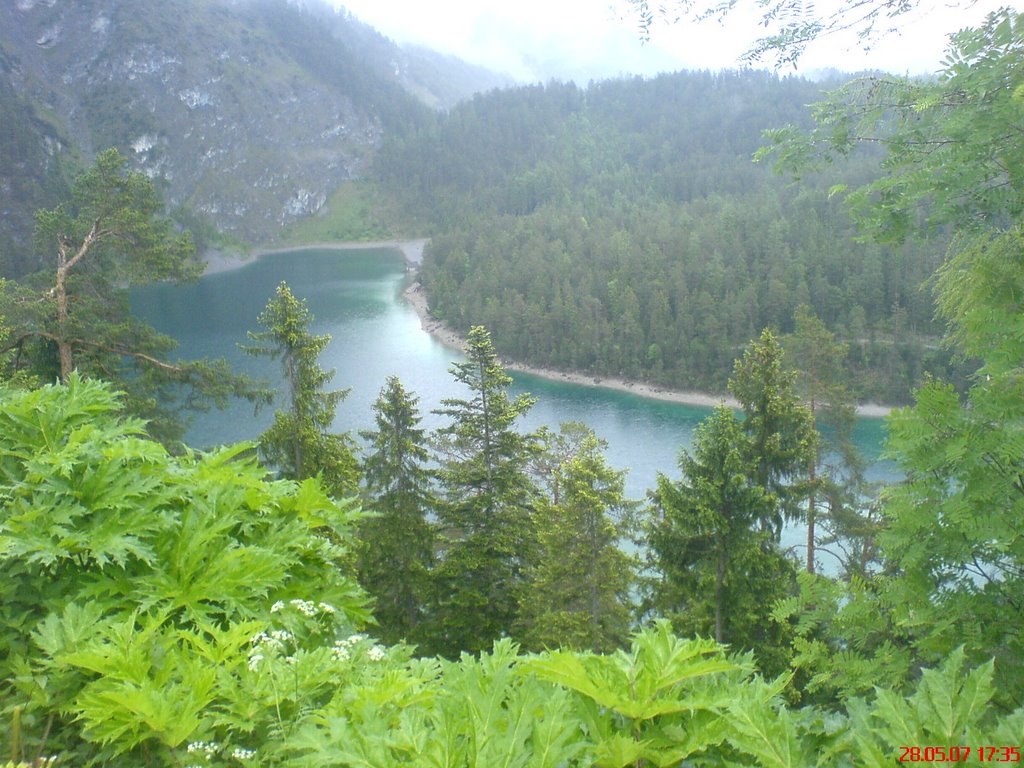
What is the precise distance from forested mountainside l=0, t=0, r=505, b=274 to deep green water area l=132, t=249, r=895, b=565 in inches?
2123

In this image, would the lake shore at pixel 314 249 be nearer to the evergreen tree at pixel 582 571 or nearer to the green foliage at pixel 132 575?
the evergreen tree at pixel 582 571

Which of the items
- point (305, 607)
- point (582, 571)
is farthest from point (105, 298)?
point (305, 607)

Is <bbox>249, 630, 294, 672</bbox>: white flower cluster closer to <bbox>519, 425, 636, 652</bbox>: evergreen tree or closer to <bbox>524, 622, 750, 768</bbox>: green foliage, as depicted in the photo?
<bbox>524, 622, 750, 768</bbox>: green foliage

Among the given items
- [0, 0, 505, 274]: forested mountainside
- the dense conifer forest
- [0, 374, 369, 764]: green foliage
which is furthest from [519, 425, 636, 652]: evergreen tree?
[0, 0, 505, 274]: forested mountainside

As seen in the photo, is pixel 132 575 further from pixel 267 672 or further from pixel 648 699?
pixel 648 699

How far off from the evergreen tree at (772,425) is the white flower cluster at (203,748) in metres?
11.3

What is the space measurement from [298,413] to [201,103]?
6343 inches

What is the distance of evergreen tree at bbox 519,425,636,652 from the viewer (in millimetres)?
11562

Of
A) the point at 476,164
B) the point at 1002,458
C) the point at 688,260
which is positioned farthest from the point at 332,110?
the point at 1002,458

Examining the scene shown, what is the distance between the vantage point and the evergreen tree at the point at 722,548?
35.2ft

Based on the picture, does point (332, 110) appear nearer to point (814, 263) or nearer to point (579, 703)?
point (814, 263)

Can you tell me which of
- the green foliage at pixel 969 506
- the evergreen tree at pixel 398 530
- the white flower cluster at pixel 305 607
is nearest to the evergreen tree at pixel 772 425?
the evergreen tree at pixel 398 530

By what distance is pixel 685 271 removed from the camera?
193 ft

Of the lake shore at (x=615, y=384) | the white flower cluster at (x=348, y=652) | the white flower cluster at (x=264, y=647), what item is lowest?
the lake shore at (x=615, y=384)
